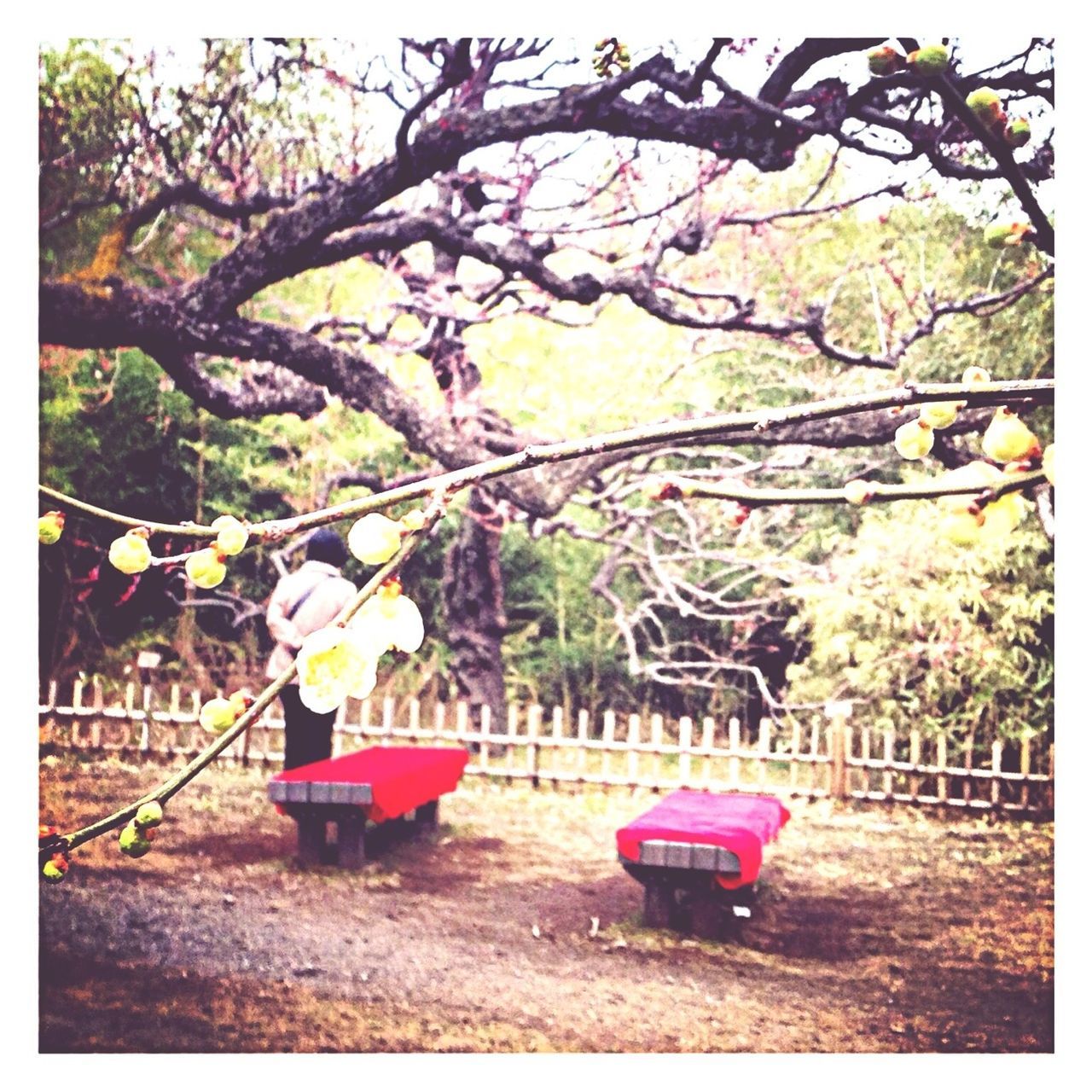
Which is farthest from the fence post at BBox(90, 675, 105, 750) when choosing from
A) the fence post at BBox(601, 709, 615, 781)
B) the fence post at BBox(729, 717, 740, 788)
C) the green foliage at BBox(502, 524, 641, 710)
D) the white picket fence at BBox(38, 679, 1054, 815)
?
the fence post at BBox(729, 717, 740, 788)

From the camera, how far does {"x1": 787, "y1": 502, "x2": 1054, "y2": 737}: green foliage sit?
1.96m

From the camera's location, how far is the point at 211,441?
205cm

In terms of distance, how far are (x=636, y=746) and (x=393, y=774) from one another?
0.52 meters

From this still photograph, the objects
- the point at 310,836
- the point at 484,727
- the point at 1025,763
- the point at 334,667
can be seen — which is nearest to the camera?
the point at 334,667

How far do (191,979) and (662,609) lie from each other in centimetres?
115

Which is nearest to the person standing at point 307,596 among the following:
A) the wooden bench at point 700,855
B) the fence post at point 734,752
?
the wooden bench at point 700,855

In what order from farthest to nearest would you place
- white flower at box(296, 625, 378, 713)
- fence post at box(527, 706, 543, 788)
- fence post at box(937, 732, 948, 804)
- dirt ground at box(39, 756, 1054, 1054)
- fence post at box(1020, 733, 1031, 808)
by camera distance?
fence post at box(527, 706, 543, 788), fence post at box(937, 732, 948, 804), fence post at box(1020, 733, 1031, 808), dirt ground at box(39, 756, 1054, 1054), white flower at box(296, 625, 378, 713)

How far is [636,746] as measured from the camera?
2.15 m

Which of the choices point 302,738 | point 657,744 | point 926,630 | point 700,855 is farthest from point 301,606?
point 926,630

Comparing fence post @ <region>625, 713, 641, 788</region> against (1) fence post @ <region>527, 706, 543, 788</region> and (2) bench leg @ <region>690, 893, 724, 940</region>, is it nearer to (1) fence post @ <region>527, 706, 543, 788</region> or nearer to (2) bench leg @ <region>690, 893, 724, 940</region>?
(1) fence post @ <region>527, 706, 543, 788</region>

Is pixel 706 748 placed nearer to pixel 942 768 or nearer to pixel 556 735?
pixel 556 735

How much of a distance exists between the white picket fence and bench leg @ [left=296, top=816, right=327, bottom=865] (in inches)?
5.7

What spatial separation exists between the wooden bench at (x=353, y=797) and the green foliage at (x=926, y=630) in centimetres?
81
